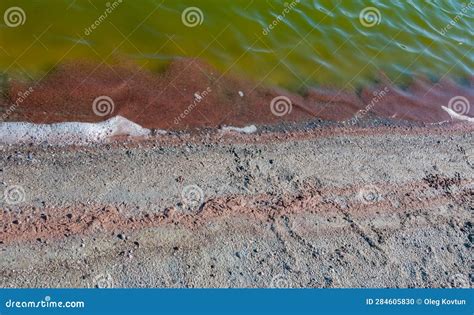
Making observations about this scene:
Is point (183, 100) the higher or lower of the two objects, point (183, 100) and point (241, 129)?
the lower

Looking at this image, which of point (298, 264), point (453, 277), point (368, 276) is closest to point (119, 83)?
point (298, 264)

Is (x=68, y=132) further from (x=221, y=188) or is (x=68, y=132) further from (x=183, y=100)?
(x=221, y=188)

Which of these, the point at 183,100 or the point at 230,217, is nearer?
the point at 230,217

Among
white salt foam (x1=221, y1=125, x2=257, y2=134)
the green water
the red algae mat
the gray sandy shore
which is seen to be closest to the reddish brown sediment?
the gray sandy shore

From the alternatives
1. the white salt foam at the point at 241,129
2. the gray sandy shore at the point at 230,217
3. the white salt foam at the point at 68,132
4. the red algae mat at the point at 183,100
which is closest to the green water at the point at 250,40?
the red algae mat at the point at 183,100

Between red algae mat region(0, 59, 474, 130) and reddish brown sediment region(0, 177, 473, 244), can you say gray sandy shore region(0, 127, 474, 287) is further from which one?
red algae mat region(0, 59, 474, 130)

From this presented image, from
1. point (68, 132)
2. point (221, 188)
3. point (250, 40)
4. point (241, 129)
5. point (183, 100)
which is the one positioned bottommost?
point (68, 132)

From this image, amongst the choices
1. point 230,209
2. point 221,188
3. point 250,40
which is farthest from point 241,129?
point 250,40
